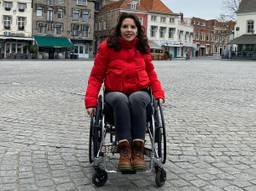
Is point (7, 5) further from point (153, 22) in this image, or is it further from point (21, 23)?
point (153, 22)

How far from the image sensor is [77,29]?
62562 millimetres

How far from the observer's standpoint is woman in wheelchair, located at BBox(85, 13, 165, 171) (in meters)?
3.93

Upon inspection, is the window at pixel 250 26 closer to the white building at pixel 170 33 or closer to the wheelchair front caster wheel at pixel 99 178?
the white building at pixel 170 33

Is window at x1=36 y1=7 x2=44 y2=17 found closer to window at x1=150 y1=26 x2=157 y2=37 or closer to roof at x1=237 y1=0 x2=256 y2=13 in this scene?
window at x1=150 y1=26 x2=157 y2=37

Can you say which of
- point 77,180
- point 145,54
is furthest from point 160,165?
point 145,54

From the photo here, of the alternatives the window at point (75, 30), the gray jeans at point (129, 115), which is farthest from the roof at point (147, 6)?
the gray jeans at point (129, 115)

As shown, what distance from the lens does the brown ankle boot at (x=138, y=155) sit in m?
3.82

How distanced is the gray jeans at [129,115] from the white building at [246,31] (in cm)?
5746

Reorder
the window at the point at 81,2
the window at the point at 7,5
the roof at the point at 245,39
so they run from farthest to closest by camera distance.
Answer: the window at the point at 81,2, the roof at the point at 245,39, the window at the point at 7,5

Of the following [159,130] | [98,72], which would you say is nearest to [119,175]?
[159,130]

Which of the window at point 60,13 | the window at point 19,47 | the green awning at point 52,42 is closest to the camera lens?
the window at point 19,47

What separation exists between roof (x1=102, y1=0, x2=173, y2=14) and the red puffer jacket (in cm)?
6186

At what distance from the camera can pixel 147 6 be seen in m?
71.1

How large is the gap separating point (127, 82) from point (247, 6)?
208ft
